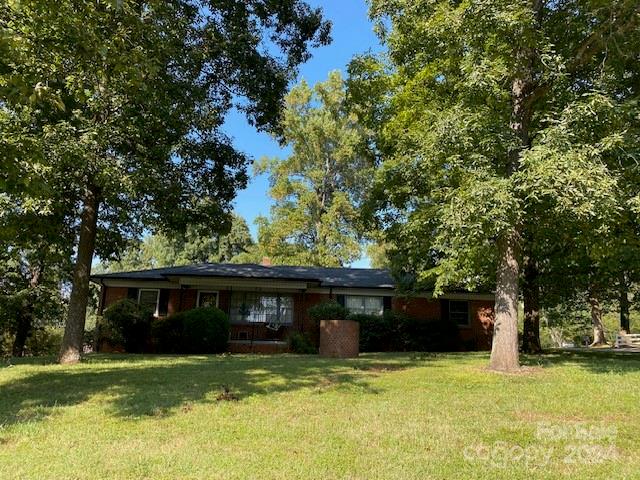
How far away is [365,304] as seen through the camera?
22.1 m

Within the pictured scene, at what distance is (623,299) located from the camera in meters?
23.6

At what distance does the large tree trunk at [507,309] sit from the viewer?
400 inches

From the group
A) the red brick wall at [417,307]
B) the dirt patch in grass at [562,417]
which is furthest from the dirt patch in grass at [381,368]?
the red brick wall at [417,307]

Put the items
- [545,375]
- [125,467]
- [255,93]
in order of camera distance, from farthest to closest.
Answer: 1. [255,93]
2. [545,375]
3. [125,467]

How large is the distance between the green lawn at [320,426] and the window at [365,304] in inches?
500

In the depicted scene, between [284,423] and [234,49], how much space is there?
10539 millimetres

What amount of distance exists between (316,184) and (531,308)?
23.5 m

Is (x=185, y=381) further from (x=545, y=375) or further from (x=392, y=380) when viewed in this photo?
(x=545, y=375)

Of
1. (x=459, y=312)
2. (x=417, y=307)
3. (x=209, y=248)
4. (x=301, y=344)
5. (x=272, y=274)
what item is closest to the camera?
(x=301, y=344)

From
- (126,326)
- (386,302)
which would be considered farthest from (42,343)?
(386,302)

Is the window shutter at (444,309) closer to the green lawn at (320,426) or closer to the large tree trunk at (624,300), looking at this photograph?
the large tree trunk at (624,300)

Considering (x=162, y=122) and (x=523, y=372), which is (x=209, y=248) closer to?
(x=162, y=122)

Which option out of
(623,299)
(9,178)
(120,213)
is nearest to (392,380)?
(9,178)

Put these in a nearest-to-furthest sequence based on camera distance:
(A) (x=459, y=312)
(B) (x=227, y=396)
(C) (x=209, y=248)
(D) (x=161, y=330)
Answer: (B) (x=227, y=396) < (D) (x=161, y=330) < (A) (x=459, y=312) < (C) (x=209, y=248)
